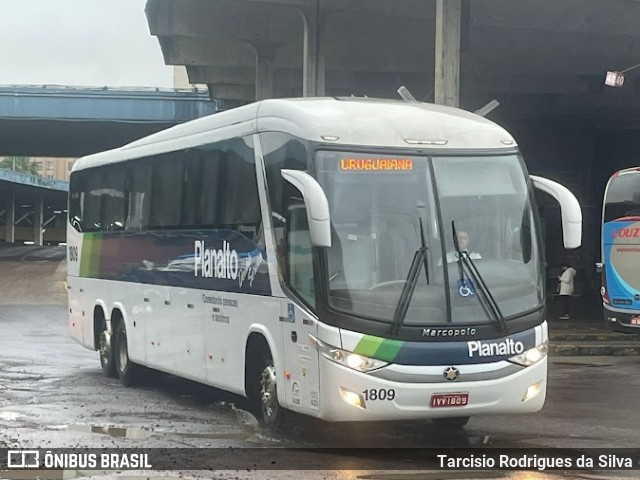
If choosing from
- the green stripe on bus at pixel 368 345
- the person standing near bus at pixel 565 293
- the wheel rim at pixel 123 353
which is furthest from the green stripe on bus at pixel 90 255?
the person standing near bus at pixel 565 293

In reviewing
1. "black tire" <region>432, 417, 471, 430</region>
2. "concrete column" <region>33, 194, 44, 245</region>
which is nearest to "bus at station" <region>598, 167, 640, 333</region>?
"black tire" <region>432, 417, 471, 430</region>

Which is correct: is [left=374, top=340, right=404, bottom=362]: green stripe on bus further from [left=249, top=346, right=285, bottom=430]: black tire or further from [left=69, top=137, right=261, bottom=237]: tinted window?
[left=69, top=137, right=261, bottom=237]: tinted window

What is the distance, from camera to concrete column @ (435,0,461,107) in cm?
2255

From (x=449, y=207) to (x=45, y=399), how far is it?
20.9 feet

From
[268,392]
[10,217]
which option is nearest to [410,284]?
[268,392]

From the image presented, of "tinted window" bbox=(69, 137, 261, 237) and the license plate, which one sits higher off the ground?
"tinted window" bbox=(69, 137, 261, 237)

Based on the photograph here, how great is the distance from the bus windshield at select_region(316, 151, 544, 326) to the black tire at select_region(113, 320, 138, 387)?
6.94 meters

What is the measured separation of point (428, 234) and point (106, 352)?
8417mm

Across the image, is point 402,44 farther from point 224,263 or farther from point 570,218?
point 570,218

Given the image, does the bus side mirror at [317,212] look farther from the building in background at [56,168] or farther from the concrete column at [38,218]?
the building in background at [56,168]

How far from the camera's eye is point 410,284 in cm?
959

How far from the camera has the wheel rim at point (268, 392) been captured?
35.5 ft

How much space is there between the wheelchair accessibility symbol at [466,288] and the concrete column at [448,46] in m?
13.2

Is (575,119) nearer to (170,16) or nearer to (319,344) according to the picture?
(170,16)
